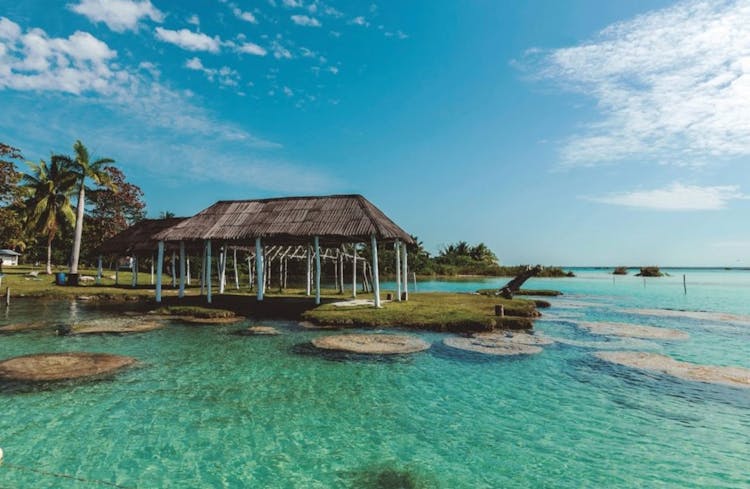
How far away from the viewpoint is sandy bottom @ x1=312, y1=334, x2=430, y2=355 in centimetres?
1352

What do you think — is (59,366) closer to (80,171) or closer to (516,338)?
(516,338)

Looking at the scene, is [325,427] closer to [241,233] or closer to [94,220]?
[241,233]

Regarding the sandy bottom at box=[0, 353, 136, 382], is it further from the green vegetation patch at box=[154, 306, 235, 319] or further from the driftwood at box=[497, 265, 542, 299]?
the driftwood at box=[497, 265, 542, 299]

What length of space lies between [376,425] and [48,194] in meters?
44.3

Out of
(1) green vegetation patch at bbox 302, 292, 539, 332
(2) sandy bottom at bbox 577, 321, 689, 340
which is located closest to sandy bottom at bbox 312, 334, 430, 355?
(1) green vegetation patch at bbox 302, 292, 539, 332

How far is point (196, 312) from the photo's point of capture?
21.1 m

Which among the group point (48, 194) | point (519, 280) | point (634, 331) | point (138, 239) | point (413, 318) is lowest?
point (634, 331)

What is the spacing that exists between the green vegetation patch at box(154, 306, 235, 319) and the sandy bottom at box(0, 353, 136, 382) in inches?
318

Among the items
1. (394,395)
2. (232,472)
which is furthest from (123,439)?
(394,395)

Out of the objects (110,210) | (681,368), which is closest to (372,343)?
(681,368)

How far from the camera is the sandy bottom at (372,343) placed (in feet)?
44.4

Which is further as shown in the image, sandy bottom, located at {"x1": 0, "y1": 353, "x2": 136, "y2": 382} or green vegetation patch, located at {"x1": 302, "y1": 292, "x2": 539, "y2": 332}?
green vegetation patch, located at {"x1": 302, "y1": 292, "x2": 539, "y2": 332}

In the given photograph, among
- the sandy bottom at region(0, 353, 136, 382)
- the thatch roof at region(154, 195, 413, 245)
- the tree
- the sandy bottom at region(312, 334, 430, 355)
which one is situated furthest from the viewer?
the tree

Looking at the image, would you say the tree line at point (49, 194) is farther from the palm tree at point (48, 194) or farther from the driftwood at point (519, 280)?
the driftwood at point (519, 280)
